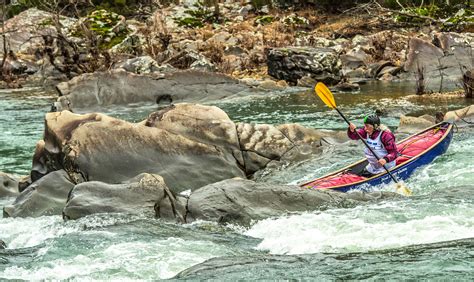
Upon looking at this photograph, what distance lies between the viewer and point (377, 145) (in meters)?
11.3

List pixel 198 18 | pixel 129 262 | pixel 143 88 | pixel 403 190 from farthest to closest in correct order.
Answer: pixel 198 18 < pixel 143 88 < pixel 403 190 < pixel 129 262


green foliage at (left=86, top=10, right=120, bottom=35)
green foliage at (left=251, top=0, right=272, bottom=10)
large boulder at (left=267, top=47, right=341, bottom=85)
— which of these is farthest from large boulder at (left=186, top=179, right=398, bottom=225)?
green foliage at (left=251, top=0, right=272, bottom=10)

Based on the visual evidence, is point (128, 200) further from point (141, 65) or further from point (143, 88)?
point (141, 65)

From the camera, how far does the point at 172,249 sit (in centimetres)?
762

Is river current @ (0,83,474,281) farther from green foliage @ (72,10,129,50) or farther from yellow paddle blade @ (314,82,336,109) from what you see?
green foliage @ (72,10,129,50)

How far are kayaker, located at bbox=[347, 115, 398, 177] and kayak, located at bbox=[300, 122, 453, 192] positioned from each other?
6.7 inches

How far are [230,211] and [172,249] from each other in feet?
4.32

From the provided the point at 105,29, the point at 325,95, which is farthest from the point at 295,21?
the point at 325,95

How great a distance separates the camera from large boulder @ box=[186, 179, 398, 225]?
8.76 metres

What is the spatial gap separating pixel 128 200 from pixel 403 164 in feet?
15.2

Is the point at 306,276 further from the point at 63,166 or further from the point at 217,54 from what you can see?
the point at 217,54

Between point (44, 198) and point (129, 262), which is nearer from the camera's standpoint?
point (129, 262)

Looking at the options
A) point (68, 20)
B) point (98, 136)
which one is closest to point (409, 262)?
point (98, 136)

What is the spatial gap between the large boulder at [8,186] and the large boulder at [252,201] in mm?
3654
